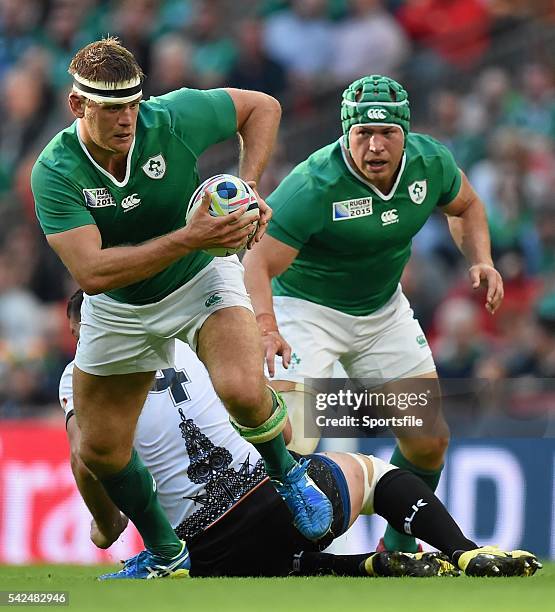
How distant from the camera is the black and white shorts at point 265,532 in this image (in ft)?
19.6

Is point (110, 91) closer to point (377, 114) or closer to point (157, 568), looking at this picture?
point (377, 114)

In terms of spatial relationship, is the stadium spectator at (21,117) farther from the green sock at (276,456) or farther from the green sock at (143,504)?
the green sock at (276,456)

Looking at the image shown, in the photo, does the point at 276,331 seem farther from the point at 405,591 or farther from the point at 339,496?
the point at 405,591

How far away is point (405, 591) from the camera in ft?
17.1

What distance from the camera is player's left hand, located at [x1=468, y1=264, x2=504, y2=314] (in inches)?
278

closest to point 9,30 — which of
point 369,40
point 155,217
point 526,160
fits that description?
point 369,40

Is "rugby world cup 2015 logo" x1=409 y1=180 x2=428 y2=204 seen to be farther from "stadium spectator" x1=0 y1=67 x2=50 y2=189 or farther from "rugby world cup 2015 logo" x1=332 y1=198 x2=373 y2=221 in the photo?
"stadium spectator" x1=0 y1=67 x2=50 y2=189

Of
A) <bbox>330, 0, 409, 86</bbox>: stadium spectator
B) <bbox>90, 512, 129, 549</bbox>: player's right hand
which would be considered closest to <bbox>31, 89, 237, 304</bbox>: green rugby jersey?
<bbox>90, 512, 129, 549</bbox>: player's right hand

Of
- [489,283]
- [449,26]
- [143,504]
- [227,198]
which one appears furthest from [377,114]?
[449,26]

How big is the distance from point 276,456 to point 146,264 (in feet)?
3.25

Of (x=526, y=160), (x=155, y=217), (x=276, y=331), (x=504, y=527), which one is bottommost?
(x=504, y=527)

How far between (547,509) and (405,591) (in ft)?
11.4

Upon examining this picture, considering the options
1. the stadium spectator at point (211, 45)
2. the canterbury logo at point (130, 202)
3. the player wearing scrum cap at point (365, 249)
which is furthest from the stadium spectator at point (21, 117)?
the canterbury logo at point (130, 202)

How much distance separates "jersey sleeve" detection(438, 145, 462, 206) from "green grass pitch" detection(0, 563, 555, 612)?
A: 2331 mm
